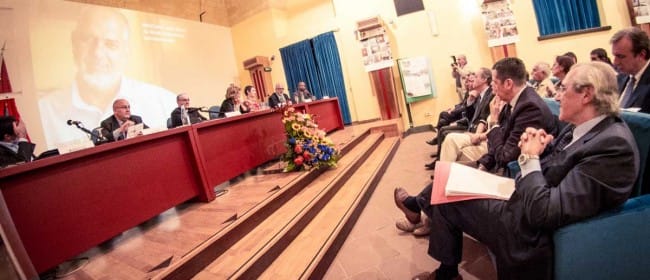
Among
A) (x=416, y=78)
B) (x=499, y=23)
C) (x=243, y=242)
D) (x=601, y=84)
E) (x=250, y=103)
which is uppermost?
(x=499, y=23)

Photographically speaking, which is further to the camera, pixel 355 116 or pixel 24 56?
pixel 355 116

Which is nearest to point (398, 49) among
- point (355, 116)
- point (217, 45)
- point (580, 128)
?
point (355, 116)

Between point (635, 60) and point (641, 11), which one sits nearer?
point (635, 60)

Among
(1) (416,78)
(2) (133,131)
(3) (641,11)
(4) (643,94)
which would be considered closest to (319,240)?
(2) (133,131)

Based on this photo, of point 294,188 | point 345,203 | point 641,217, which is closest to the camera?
point 641,217

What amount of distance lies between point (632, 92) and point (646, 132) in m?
1.03

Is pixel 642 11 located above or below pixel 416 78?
above

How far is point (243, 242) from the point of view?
198cm

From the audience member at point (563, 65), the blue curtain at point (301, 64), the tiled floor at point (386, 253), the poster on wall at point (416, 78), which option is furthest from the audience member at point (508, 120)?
the blue curtain at point (301, 64)

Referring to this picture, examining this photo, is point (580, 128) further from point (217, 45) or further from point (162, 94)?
point (217, 45)

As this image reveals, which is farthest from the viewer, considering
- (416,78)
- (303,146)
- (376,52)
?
(416,78)

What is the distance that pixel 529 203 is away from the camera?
0.98m

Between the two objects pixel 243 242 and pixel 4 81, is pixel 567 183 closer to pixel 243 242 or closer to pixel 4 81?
pixel 243 242

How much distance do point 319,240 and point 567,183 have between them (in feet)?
4.70
